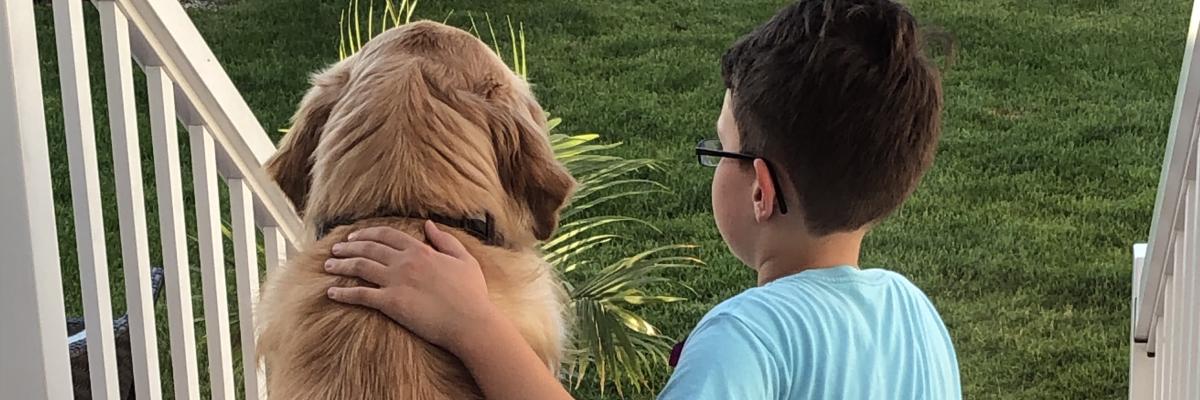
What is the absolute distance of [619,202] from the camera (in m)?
Answer: 4.87

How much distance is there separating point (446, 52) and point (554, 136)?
61.7 inches

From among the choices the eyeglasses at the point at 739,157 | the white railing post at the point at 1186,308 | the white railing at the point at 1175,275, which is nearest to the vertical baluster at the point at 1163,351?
A: the white railing at the point at 1175,275

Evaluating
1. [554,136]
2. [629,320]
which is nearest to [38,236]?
[554,136]

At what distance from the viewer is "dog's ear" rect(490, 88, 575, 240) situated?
4.85 ft

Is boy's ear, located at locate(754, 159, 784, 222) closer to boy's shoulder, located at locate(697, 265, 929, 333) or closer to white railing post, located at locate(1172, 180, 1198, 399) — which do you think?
boy's shoulder, located at locate(697, 265, 929, 333)

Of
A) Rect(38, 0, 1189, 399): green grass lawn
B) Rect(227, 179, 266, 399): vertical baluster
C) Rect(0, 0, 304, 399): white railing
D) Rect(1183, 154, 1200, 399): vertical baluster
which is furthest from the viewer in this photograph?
Rect(38, 0, 1189, 399): green grass lawn

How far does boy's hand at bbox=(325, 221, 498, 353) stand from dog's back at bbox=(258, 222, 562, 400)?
2 cm

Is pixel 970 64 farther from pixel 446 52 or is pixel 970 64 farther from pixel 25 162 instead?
pixel 25 162

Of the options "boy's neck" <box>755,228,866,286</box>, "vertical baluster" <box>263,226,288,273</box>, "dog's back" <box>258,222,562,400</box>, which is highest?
"boy's neck" <box>755,228,866,286</box>

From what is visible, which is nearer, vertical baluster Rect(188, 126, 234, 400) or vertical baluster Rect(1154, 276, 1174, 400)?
vertical baluster Rect(188, 126, 234, 400)

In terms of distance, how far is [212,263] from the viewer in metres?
1.92

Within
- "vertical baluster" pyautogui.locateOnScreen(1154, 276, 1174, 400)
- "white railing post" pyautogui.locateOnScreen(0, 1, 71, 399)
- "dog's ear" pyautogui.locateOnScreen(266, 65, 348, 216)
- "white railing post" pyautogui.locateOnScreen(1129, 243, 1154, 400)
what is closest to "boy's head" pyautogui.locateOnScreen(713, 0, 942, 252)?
"dog's ear" pyautogui.locateOnScreen(266, 65, 348, 216)

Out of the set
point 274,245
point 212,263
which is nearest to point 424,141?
point 212,263

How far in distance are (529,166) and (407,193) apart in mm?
177
